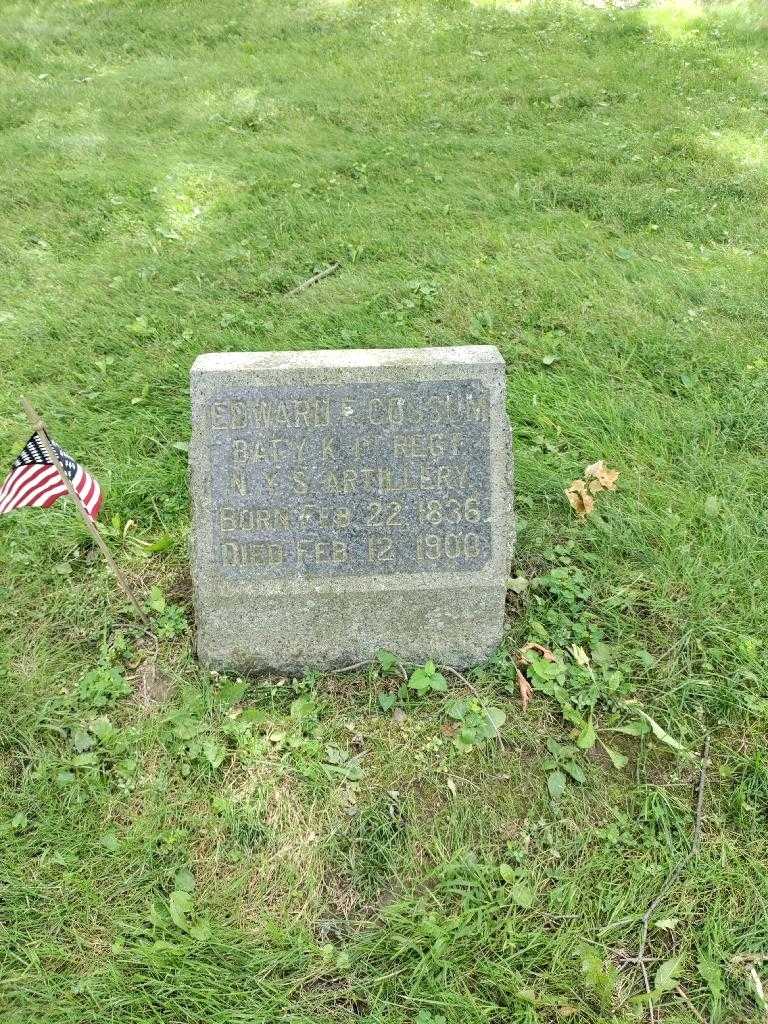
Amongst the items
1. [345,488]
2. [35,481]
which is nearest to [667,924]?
[345,488]

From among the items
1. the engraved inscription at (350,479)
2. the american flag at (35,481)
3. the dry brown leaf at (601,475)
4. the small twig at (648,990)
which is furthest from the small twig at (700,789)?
the american flag at (35,481)

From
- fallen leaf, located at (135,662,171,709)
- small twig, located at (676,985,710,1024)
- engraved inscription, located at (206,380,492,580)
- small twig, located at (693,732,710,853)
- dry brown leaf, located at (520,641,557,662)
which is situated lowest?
small twig, located at (676,985,710,1024)

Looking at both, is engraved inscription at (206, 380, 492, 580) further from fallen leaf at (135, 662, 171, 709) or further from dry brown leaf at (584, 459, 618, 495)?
dry brown leaf at (584, 459, 618, 495)

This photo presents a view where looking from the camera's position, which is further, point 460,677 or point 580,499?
point 580,499

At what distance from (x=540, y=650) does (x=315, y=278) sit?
2791 millimetres

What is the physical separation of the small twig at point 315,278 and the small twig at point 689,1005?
12.4 ft

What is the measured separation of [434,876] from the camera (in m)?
2.07

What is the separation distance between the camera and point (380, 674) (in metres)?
2.55

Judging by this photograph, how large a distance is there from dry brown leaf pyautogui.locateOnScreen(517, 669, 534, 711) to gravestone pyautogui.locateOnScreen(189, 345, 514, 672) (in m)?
0.29

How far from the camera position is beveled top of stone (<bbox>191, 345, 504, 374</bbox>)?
234cm

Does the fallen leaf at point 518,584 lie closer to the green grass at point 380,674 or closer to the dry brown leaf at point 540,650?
the green grass at point 380,674

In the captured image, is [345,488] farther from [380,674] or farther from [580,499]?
[580,499]

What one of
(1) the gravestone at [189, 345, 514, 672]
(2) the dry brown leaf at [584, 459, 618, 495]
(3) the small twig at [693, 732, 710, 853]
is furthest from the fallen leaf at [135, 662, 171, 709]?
(2) the dry brown leaf at [584, 459, 618, 495]

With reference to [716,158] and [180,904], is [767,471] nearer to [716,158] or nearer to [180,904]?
[180,904]
